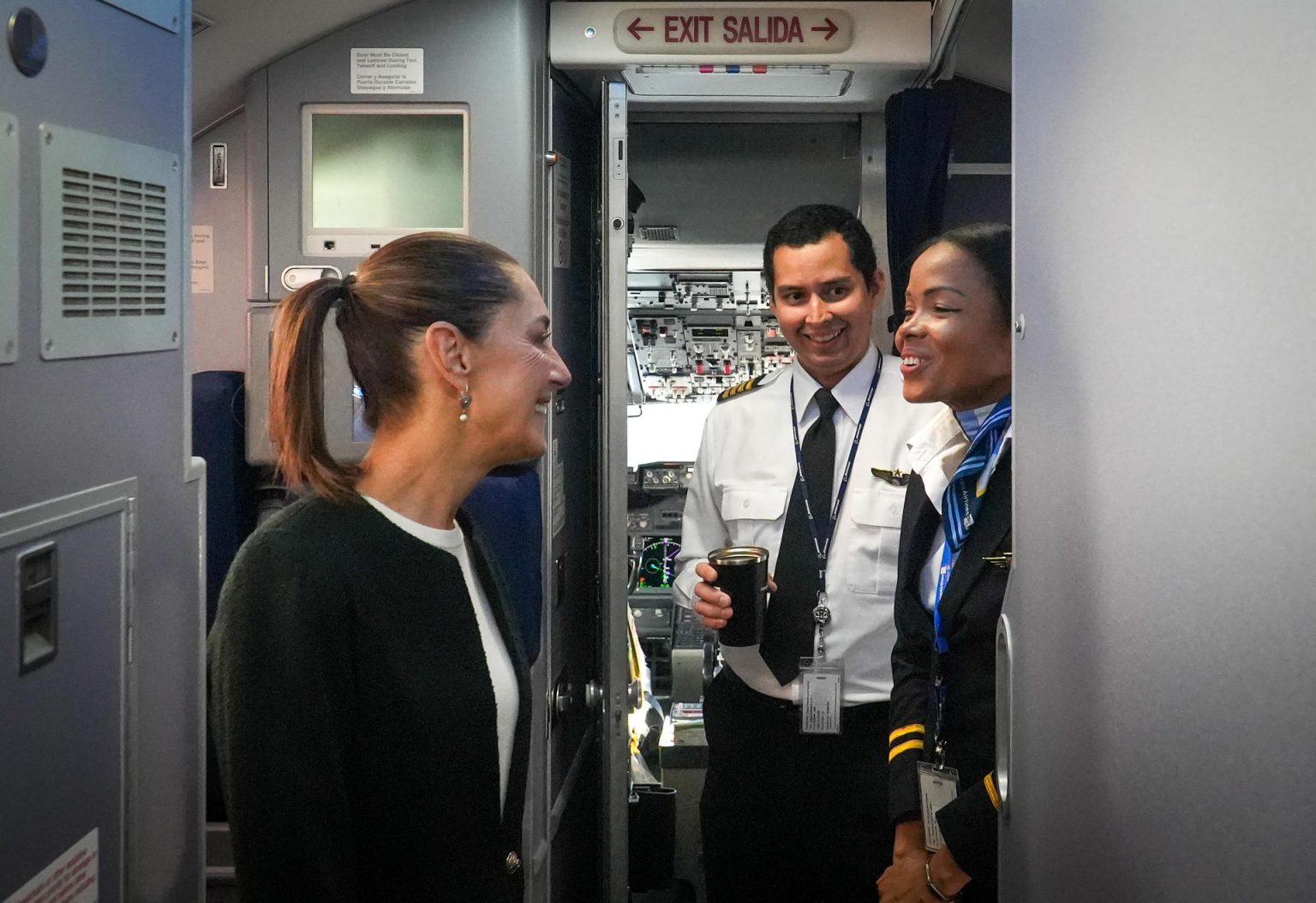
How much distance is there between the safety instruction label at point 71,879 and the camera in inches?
56.4

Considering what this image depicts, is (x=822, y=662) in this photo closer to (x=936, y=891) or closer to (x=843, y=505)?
(x=843, y=505)

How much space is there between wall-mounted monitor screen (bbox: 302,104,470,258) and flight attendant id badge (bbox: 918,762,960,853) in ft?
6.08

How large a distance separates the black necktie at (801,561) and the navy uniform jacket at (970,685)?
2.23 ft

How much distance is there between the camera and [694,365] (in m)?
5.64

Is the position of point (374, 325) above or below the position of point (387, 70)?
below

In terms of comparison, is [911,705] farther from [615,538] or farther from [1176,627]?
[1176,627]

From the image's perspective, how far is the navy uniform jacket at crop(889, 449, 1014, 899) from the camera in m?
2.10

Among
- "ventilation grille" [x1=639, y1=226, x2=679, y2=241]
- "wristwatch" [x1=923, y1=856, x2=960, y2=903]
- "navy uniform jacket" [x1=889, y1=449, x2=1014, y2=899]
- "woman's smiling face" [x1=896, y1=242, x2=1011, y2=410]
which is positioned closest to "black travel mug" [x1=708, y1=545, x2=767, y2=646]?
"navy uniform jacket" [x1=889, y1=449, x2=1014, y2=899]

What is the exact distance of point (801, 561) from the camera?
10.7 feet

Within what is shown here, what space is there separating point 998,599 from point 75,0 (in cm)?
175

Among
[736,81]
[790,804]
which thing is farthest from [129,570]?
[736,81]

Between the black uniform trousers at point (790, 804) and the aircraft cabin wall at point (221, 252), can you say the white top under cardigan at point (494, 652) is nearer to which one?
the black uniform trousers at point (790, 804)

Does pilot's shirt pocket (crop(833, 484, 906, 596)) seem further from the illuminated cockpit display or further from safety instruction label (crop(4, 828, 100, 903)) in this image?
the illuminated cockpit display

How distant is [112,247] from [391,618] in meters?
0.69
